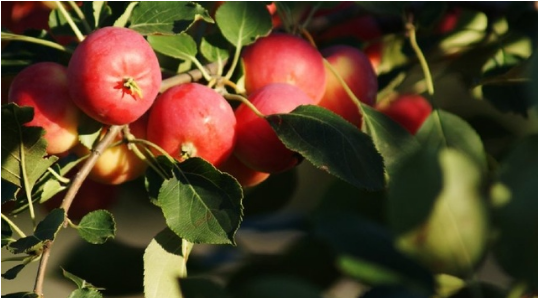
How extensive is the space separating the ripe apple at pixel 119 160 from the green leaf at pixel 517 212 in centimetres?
42

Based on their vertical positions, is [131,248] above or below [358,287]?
below

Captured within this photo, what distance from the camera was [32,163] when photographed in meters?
0.55

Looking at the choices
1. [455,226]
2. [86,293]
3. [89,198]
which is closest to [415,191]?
[455,226]

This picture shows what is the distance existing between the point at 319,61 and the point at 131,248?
0.77 ft

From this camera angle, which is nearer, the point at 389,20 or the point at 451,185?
the point at 451,185

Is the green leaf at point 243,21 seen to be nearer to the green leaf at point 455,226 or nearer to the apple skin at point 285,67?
the apple skin at point 285,67

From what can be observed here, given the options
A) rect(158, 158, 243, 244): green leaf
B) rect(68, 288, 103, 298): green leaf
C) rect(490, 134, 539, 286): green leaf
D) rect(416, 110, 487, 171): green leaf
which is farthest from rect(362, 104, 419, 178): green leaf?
rect(490, 134, 539, 286): green leaf

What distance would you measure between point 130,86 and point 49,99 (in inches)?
2.9

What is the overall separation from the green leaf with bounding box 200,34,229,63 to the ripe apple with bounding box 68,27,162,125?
0.11 m

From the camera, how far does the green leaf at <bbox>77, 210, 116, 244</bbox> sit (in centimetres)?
53

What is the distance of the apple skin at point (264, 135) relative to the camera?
606 millimetres

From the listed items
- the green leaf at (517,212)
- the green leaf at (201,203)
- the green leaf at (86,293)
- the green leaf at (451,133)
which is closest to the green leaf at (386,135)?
the green leaf at (451,133)

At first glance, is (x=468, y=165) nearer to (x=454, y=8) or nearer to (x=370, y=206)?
(x=370, y=206)

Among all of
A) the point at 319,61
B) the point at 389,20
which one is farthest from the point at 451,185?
the point at 389,20
